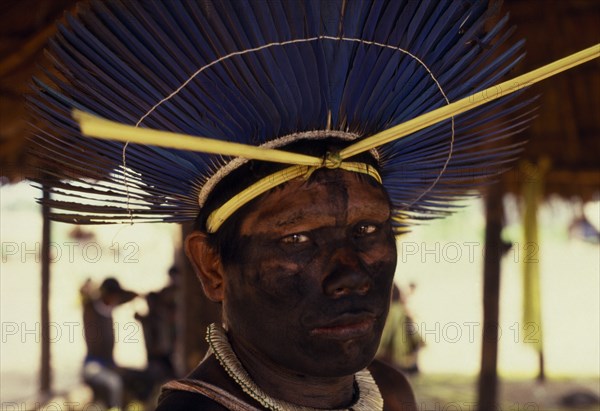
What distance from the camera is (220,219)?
1840 mm

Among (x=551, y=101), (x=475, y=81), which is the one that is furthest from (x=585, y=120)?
(x=475, y=81)

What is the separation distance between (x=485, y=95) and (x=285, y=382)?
0.82 metres

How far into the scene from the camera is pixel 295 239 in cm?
172

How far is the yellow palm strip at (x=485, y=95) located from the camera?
1.41 m

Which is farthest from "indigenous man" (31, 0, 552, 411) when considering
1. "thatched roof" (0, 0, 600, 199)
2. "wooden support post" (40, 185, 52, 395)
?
"wooden support post" (40, 185, 52, 395)

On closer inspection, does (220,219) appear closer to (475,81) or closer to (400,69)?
(400,69)

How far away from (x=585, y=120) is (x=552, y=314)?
8.69m

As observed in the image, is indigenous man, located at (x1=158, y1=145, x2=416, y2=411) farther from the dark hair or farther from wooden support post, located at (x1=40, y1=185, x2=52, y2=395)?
wooden support post, located at (x1=40, y1=185, x2=52, y2=395)

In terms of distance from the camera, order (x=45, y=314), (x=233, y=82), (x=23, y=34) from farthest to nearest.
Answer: (x=45, y=314), (x=23, y=34), (x=233, y=82)

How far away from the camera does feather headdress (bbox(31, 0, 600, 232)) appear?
1.56 meters

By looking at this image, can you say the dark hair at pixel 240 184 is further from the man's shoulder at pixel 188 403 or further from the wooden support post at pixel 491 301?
the wooden support post at pixel 491 301

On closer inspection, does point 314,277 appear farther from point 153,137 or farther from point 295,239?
point 153,137

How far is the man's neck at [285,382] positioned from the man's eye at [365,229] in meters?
0.37

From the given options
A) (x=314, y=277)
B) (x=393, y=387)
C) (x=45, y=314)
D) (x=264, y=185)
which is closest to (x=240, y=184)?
(x=264, y=185)
